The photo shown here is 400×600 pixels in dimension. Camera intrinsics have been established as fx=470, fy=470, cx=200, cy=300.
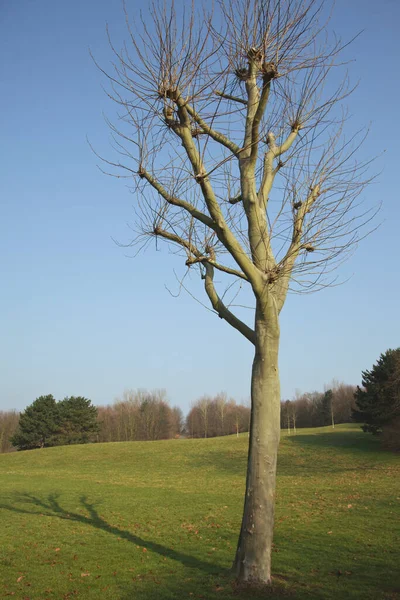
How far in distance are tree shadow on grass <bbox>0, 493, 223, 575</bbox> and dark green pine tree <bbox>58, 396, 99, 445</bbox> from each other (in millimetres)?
35499

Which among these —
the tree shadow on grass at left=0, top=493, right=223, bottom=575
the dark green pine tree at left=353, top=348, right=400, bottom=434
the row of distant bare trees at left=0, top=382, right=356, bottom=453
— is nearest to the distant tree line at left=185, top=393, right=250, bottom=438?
the row of distant bare trees at left=0, top=382, right=356, bottom=453

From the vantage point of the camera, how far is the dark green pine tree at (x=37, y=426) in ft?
167

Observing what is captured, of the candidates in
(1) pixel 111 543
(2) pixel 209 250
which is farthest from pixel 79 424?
(2) pixel 209 250

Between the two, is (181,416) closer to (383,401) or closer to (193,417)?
(193,417)

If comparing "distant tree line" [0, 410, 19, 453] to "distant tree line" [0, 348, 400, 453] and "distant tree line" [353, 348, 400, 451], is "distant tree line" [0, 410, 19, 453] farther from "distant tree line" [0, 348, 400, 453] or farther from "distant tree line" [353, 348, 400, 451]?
"distant tree line" [353, 348, 400, 451]

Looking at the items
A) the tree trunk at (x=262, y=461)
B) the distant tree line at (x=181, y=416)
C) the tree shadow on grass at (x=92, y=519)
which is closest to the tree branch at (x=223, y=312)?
the tree trunk at (x=262, y=461)

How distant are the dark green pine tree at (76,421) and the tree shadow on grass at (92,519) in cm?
3550

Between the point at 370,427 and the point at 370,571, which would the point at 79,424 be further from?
the point at 370,571

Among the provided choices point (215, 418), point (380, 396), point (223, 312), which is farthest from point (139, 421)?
point (223, 312)

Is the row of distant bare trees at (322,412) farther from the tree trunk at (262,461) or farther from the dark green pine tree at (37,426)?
the tree trunk at (262,461)

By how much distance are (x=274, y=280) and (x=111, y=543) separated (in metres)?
6.90

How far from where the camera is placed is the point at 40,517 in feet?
44.2

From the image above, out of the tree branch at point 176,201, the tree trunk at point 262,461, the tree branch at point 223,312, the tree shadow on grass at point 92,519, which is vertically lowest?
the tree shadow on grass at point 92,519

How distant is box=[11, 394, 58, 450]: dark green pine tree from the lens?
50.8 metres
